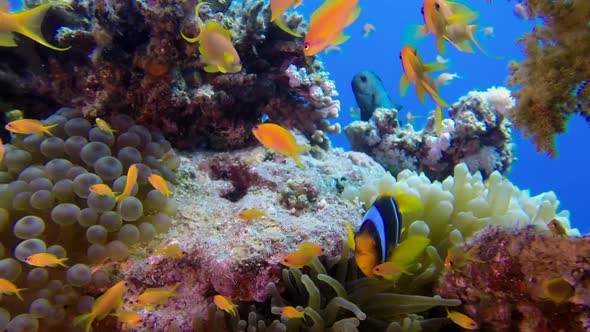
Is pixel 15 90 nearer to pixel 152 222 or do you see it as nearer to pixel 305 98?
pixel 152 222

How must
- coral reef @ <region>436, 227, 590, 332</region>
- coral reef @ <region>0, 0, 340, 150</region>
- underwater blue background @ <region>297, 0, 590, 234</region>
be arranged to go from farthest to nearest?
1. underwater blue background @ <region>297, 0, 590, 234</region>
2. coral reef @ <region>0, 0, 340, 150</region>
3. coral reef @ <region>436, 227, 590, 332</region>

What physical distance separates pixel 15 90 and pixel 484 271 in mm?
4741

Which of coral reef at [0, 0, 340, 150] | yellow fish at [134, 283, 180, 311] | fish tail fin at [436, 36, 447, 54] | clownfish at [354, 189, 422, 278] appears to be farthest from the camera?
coral reef at [0, 0, 340, 150]

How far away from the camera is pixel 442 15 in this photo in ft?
8.15

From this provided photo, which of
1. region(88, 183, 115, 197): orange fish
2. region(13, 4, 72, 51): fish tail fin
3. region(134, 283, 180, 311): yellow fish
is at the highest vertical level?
region(13, 4, 72, 51): fish tail fin

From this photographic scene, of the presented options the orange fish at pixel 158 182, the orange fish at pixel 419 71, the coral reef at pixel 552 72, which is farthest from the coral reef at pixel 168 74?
the coral reef at pixel 552 72

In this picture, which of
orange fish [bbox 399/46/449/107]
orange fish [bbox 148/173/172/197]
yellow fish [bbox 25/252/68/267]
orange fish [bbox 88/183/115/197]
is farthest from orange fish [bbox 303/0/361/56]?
yellow fish [bbox 25/252/68/267]

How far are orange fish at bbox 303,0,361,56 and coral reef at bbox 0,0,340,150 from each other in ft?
5.45

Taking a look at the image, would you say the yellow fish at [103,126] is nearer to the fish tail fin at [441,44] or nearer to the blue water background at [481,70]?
the fish tail fin at [441,44]

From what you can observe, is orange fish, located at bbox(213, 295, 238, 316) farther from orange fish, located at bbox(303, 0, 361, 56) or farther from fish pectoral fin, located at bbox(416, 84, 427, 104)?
fish pectoral fin, located at bbox(416, 84, 427, 104)

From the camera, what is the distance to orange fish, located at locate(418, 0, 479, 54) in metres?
2.45

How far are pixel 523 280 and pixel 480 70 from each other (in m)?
77.5

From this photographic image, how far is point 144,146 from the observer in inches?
133

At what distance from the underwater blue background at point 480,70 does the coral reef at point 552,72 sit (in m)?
48.1
